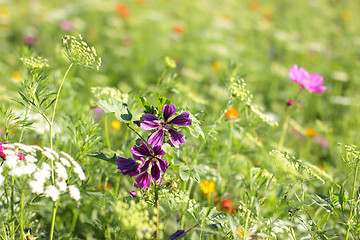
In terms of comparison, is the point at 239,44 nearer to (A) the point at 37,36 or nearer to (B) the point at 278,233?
(A) the point at 37,36

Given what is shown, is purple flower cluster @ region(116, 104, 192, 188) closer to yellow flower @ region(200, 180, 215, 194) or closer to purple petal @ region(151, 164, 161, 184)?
purple petal @ region(151, 164, 161, 184)

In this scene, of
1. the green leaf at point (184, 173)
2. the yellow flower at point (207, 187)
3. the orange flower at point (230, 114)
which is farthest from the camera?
the orange flower at point (230, 114)

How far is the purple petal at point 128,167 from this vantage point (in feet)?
4.08

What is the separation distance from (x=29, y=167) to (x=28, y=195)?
0.73 meters

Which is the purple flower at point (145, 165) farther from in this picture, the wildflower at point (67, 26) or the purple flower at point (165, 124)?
the wildflower at point (67, 26)

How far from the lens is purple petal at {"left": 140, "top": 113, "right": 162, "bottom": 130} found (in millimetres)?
1172

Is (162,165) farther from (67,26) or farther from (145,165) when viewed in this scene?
(67,26)

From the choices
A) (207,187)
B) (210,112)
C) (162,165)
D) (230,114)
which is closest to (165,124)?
(162,165)

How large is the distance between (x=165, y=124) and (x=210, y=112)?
5.15 feet

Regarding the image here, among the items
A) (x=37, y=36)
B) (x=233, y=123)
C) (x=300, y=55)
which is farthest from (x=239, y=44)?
(x=233, y=123)

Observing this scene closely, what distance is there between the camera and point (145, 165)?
→ 1235mm

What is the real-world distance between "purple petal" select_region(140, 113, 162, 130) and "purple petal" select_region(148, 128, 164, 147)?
26mm

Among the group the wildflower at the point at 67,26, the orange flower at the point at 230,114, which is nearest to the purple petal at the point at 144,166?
the orange flower at the point at 230,114

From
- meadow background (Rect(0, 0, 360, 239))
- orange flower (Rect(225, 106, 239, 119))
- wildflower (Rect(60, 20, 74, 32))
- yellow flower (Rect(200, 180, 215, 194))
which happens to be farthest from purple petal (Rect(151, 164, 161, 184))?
wildflower (Rect(60, 20, 74, 32))
